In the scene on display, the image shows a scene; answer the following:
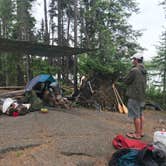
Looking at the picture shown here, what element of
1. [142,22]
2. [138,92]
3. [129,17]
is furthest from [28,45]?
[142,22]

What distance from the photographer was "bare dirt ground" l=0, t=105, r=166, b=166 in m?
3.90

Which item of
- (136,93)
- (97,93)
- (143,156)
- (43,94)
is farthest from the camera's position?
(97,93)

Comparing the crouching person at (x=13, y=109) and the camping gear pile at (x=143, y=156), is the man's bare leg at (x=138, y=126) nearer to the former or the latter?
the camping gear pile at (x=143, y=156)

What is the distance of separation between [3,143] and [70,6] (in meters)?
16.1

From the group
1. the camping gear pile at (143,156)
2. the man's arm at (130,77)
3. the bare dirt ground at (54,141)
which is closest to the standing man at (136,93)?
the man's arm at (130,77)

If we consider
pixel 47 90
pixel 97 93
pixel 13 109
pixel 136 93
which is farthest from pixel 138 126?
pixel 97 93

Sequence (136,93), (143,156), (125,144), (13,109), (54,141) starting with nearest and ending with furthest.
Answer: (143,156)
(125,144)
(54,141)
(136,93)
(13,109)

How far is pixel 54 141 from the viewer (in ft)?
15.1

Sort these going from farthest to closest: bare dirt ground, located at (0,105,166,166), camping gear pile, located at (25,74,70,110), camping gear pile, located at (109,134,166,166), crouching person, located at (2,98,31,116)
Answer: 1. camping gear pile, located at (25,74,70,110)
2. crouching person, located at (2,98,31,116)
3. bare dirt ground, located at (0,105,166,166)
4. camping gear pile, located at (109,134,166,166)

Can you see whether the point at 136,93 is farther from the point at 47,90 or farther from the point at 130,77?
the point at 47,90

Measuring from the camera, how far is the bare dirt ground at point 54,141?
390cm

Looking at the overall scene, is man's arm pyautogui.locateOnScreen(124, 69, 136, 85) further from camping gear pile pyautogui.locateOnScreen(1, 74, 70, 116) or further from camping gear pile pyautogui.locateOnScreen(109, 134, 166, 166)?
camping gear pile pyautogui.locateOnScreen(1, 74, 70, 116)

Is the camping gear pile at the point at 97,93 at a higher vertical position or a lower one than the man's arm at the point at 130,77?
lower

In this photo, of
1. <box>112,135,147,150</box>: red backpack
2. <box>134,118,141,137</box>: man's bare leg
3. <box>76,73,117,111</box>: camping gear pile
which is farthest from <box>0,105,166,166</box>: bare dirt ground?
<box>76,73,117,111</box>: camping gear pile
